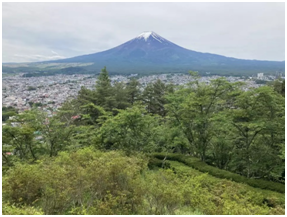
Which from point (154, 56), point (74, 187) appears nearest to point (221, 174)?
point (74, 187)

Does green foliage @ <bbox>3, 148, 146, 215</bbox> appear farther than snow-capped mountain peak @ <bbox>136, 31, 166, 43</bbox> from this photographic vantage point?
No

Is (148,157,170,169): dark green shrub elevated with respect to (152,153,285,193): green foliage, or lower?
lower

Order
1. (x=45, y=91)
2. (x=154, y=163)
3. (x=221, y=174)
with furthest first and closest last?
(x=45, y=91) < (x=154, y=163) < (x=221, y=174)

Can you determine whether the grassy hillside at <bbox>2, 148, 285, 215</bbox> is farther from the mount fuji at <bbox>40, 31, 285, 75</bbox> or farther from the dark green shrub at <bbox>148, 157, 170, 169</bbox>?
the mount fuji at <bbox>40, 31, 285, 75</bbox>

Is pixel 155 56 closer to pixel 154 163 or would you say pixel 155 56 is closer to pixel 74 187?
pixel 154 163

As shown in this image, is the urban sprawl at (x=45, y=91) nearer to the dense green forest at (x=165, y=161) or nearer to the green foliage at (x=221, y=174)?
the dense green forest at (x=165, y=161)

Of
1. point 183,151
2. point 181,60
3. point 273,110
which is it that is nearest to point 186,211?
point 273,110

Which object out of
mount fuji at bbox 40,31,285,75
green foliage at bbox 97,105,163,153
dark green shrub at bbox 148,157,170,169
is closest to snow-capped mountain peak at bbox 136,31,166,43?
mount fuji at bbox 40,31,285,75
